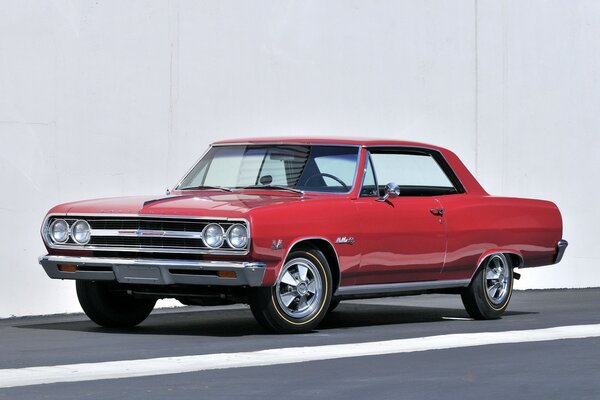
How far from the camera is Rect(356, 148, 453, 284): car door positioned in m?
11.8

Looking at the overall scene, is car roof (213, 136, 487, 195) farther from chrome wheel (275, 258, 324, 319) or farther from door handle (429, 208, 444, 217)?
chrome wheel (275, 258, 324, 319)

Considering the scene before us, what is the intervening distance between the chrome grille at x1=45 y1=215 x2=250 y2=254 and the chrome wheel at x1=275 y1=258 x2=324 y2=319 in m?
0.54

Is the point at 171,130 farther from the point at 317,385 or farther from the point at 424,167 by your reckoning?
the point at 317,385

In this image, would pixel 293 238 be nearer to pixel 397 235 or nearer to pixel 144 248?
pixel 144 248

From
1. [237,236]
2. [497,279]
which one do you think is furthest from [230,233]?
[497,279]

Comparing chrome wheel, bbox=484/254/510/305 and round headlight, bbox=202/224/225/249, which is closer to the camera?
round headlight, bbox=202/224/225/249

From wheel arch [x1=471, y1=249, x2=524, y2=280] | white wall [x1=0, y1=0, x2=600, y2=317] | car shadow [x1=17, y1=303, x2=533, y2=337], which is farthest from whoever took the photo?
white wall [x1=0, y1=0, x2=600, y2=317]

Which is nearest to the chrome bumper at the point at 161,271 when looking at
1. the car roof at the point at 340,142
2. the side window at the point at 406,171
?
the car roof at the point at 340,142

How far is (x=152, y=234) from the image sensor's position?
11.0 meters

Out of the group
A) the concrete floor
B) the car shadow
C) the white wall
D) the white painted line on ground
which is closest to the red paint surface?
the concrete floor

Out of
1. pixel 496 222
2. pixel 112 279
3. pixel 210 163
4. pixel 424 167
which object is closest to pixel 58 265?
pixel 112 279

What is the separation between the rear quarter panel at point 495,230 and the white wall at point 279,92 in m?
3.26

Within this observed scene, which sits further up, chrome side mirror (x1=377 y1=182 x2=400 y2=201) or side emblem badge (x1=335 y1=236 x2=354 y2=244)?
chrome side mirror (x1=377 y1=182 x2=400 y2=201)

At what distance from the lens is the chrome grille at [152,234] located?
10.9m
